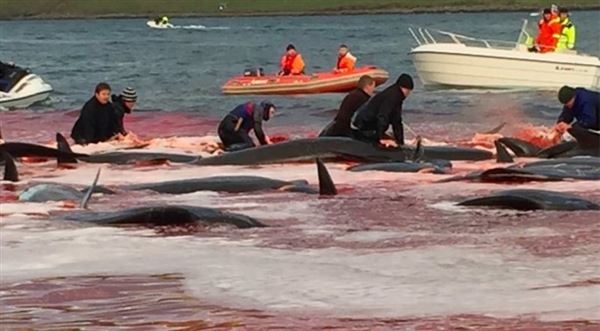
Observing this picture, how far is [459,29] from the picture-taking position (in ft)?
338

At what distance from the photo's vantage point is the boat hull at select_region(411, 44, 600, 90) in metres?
37.5

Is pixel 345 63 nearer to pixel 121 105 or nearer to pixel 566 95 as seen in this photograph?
pixel 121 105

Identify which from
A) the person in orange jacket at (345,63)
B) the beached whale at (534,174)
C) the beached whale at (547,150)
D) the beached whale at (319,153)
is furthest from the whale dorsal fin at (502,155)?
the person in orange jacket at (345,63)

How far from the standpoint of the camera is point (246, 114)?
70.1 feet

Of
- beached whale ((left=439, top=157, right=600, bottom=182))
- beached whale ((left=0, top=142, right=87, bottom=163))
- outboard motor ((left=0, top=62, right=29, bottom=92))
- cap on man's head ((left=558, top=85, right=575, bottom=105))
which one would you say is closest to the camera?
beached whale ((left=439, top=157, right=600, bottom=182))

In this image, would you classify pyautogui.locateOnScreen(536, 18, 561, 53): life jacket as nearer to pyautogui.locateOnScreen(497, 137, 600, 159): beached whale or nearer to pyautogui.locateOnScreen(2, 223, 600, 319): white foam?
pyautogui.locateOnScreen(497, 137, 600, 159): beached whale

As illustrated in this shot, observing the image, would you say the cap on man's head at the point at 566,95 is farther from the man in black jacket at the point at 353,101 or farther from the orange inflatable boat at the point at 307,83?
the orange inflatable boat at the point at 307,83

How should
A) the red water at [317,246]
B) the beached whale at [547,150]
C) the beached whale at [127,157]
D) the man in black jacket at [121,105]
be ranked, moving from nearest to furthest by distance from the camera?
the red water at [317,246]
the beached whale at [547,150]
the beached whale at [127,157]
the man in black jacket at [121,105]

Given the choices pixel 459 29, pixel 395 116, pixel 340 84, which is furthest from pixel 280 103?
pixel 459 29

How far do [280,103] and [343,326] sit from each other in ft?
99.1

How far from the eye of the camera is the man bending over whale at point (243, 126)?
20969 mm

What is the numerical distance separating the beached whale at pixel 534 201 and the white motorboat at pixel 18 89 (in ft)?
86.1

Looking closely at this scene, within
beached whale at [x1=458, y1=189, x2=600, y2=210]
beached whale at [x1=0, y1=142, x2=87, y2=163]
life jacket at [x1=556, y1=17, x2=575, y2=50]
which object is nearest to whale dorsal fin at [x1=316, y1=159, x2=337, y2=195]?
beached whale at [x1=458, y1=189, x2=600, y2=210]

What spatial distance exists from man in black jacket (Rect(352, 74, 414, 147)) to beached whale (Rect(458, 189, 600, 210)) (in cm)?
468
